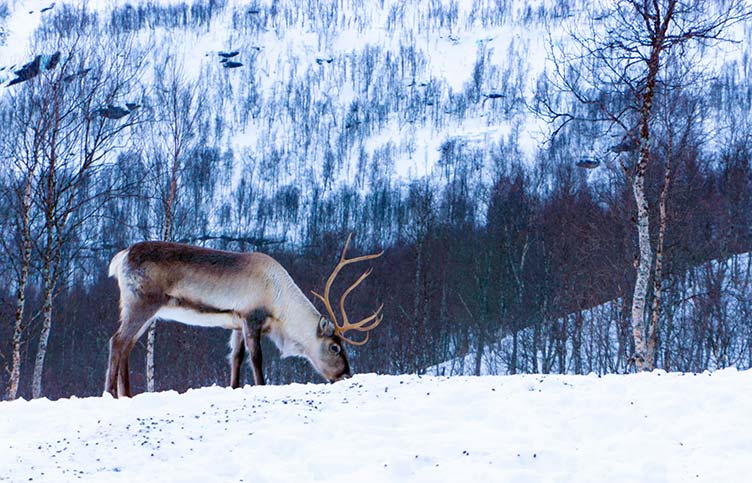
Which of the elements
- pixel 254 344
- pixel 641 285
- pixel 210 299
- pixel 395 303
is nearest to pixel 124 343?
pixel 210 299

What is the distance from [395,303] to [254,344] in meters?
25.1

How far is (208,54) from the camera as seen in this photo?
134 metres

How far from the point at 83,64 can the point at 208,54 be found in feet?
412

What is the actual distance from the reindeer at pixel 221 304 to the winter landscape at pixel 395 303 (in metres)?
0.03

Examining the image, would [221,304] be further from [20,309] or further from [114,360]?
[20,309]

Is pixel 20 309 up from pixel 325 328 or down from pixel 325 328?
down

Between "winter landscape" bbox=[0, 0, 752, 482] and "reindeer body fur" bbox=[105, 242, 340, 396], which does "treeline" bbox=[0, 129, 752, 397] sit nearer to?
"winter landscape" bbox=[0, 0, 752, 482]

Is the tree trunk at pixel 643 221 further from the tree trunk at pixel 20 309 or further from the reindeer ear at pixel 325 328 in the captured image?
the tree trunk at pixel 20 309

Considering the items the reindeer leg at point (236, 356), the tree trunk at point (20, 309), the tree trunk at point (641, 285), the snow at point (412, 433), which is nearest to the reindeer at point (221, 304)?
the reindeer leg at point (236, 356)

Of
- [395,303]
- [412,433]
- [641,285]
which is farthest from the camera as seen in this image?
[395,303]

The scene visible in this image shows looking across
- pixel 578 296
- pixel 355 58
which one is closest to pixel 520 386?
pixel 578 296

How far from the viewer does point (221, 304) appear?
9.93m

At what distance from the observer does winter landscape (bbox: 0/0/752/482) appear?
5500 millimetres

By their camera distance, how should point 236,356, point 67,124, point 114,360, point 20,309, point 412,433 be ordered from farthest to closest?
point 67,124 < point 20,309 < point 236,356 < point 114,360 < point 412,433
